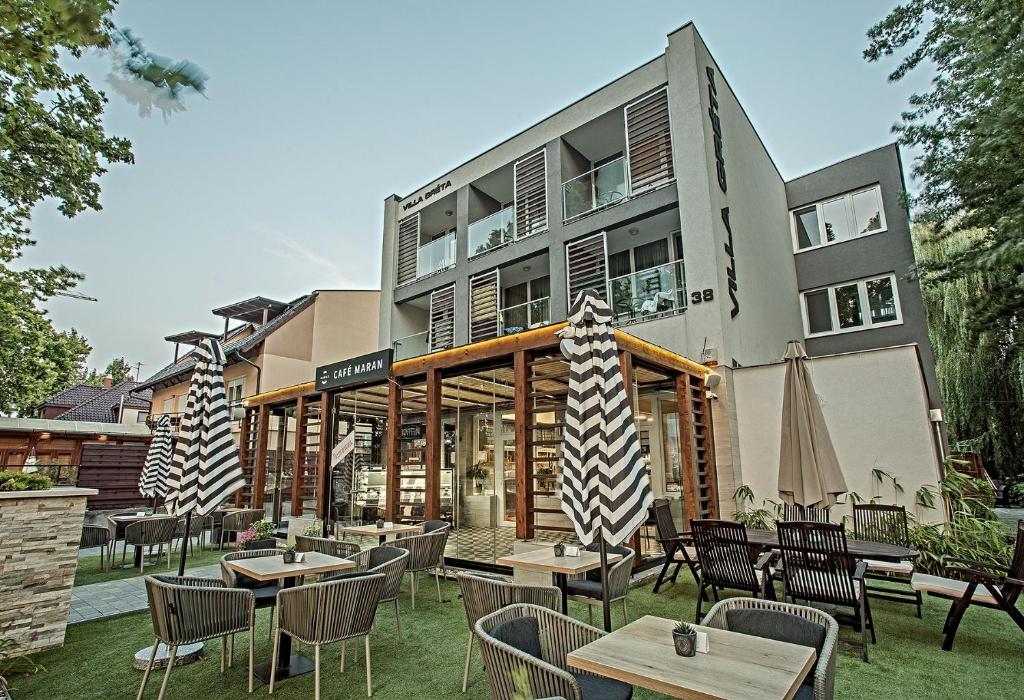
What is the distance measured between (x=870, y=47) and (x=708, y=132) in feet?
9.65

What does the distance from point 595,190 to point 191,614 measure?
33.6 ft

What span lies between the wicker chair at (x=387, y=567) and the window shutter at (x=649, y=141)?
8.38 m

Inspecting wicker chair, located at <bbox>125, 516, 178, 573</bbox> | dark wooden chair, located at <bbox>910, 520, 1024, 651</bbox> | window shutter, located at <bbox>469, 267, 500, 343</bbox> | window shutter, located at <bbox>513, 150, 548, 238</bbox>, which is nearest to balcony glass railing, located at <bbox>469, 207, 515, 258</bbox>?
window shutter, located at <bbox>513, 150, 548, 238</bbox>

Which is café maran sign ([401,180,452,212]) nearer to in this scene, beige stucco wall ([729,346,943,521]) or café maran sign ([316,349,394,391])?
café maran sign ([316,349,394,391])

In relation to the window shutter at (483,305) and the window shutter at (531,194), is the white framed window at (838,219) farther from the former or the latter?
the window shutter at (483,305)

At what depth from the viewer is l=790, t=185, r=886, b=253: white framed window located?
39.5 feet

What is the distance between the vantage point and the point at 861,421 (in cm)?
816

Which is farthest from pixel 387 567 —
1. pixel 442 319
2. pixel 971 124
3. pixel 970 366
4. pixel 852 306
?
pixel 970 366

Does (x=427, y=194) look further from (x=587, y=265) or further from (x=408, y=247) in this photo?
(x=587, y=265)

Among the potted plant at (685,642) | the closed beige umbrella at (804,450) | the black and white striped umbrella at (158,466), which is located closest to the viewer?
the potted plant at (685,642)

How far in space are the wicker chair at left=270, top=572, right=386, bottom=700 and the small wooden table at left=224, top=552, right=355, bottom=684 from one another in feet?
1.11

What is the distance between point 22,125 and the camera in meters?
7.08

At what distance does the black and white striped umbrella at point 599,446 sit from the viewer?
12.5 feet

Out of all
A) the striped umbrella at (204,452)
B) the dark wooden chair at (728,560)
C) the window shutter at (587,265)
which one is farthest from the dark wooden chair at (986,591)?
the window shutter at (587,265)
